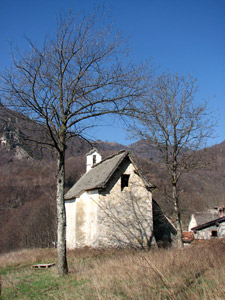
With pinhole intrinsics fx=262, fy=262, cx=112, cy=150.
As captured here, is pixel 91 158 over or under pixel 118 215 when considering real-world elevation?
over

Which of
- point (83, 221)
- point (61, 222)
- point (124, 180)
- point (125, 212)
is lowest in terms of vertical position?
point (83, 221)

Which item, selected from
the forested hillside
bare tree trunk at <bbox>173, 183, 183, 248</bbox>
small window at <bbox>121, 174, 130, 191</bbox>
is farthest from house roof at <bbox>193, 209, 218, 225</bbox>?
bare tree trunk at <bbox>173, 183, 183, 248</bbox>

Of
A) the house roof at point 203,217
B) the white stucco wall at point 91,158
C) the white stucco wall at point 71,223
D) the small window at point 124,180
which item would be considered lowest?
the house roof at point 203,217

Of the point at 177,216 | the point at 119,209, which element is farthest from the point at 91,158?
the point at 177,216

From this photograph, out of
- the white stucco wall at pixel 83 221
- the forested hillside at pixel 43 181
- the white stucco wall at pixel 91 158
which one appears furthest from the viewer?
the white stucco wall at pixel 91 158

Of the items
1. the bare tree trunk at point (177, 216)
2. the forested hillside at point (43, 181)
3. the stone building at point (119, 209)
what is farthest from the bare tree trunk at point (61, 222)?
the stone building at point (119, 209)

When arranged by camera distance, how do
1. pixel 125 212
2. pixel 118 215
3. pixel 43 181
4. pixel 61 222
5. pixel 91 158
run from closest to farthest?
pixel 61 222
pixel 118 215
pixel 125 212
pixel 91 158
pixel 43 181

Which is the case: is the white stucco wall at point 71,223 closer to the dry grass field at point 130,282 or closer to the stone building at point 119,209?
the stone building at point 119,209

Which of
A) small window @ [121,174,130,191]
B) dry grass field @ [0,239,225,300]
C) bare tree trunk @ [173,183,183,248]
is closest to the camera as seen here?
dry grass field @ [0,239,225,300]

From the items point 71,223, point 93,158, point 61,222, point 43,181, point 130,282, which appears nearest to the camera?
point 130,282

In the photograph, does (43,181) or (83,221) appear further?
(43,181)

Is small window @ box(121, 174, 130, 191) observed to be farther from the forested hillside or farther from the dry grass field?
the dry grass field

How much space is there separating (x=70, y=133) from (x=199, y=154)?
688 centimetres

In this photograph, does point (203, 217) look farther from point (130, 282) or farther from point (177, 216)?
point (130, 282)
